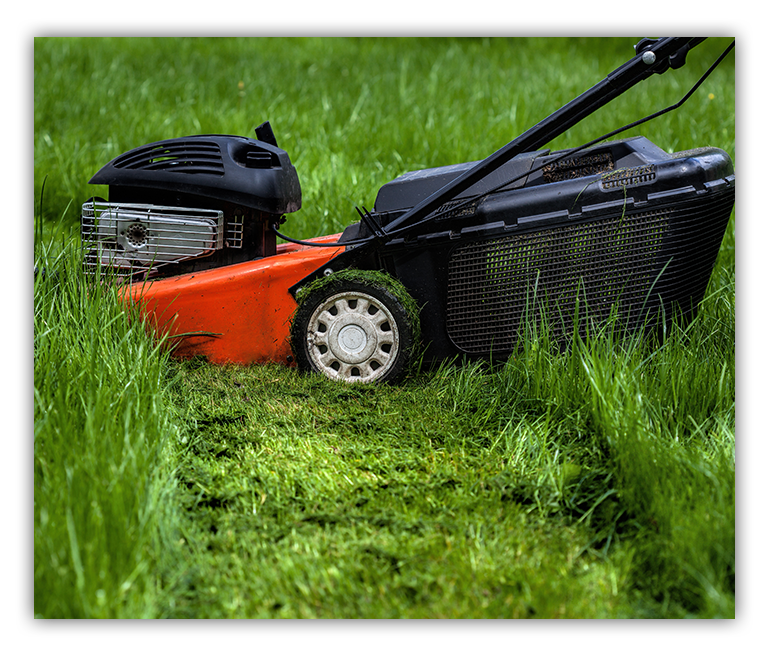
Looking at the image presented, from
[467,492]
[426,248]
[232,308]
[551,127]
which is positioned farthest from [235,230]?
[467,492]

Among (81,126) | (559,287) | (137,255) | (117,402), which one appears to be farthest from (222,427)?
(81,126)

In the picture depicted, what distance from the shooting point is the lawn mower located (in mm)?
2344

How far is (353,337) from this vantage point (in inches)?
101

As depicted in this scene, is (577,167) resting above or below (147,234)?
above

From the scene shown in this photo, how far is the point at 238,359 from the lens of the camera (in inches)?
108

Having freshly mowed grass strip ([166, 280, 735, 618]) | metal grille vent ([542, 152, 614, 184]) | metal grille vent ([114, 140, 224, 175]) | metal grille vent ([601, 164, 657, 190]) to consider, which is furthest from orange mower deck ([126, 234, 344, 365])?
metal grille vent ([601, 164, 657, 190])

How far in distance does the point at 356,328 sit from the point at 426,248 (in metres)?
0.35

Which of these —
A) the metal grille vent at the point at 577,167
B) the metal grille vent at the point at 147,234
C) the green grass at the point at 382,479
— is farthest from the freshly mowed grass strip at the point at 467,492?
the metal grille vent at the point at 577,167

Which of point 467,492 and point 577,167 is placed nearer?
point 467,492

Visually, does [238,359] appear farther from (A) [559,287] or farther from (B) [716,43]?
(B) [716,43]

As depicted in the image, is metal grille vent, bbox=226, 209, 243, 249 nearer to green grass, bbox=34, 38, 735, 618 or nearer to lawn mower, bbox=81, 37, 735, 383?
lawn mower, bbox=81, 37, 735, 383

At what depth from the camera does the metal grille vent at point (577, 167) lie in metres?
2.61

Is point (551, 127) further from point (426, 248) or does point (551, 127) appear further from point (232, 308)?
point (232, 308)

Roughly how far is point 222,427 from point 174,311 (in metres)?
0.58
